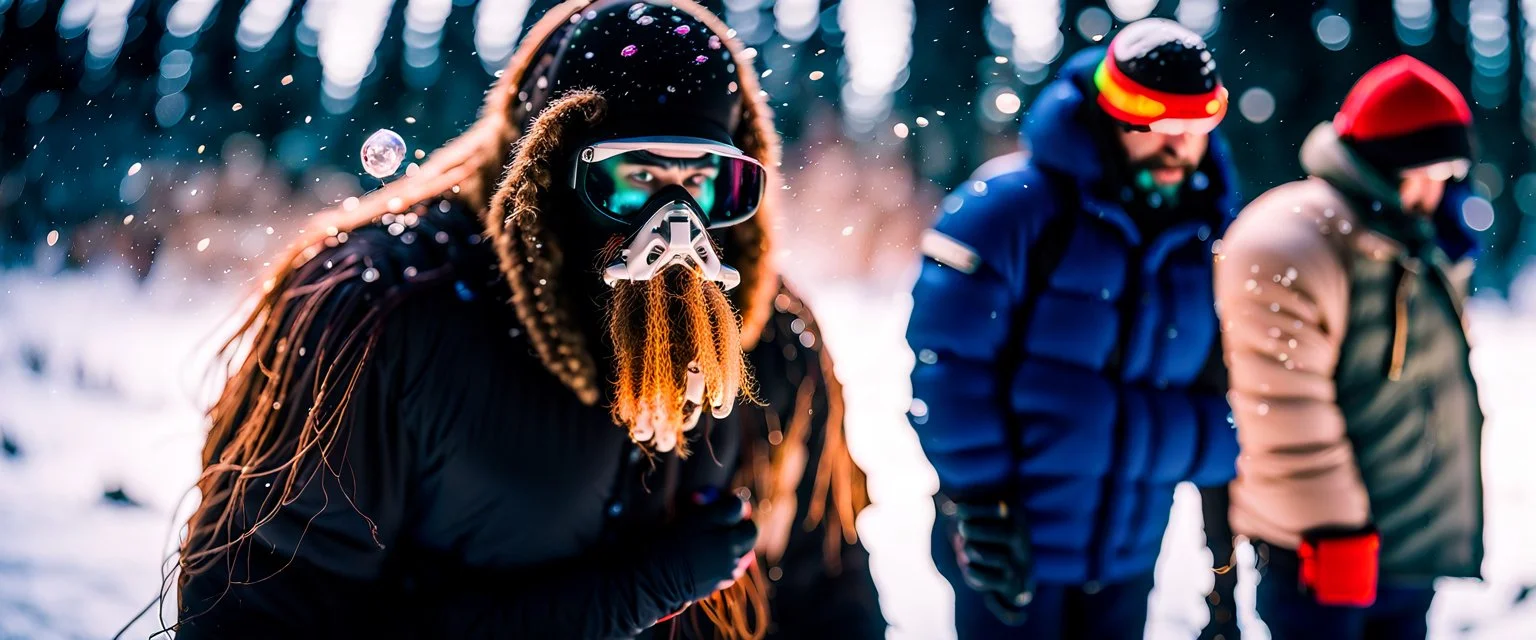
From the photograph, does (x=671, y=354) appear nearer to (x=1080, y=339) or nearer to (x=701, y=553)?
(x=701, y=553)

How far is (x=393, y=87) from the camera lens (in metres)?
1.71

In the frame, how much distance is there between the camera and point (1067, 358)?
1.33 m

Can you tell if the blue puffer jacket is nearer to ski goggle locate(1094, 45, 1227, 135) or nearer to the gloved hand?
ski goggle locate(1094, 45, 1227, 135)

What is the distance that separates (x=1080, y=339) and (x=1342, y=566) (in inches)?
Result: 20.4

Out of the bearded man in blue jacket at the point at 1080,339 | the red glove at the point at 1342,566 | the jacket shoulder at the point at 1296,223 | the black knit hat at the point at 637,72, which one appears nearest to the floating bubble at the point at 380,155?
the black knit hat at the point at 637,72

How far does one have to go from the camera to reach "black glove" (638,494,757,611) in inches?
40.6

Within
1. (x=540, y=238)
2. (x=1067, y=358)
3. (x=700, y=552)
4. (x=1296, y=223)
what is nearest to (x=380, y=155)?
(x=540, y=238)

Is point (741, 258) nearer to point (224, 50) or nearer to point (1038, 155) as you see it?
point (1038, 155)

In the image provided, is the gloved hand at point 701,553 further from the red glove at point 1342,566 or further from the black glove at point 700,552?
the red glove at point 1342,566

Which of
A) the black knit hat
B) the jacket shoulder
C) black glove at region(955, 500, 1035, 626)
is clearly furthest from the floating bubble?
the jacket shoulder

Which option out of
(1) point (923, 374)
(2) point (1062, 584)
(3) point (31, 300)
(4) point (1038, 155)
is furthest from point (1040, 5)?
(3) point (31, 300)

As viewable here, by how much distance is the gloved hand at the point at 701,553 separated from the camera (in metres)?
1.03

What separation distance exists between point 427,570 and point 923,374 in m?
0.63

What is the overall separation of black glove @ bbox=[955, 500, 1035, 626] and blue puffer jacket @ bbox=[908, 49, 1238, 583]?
0.02 metres
